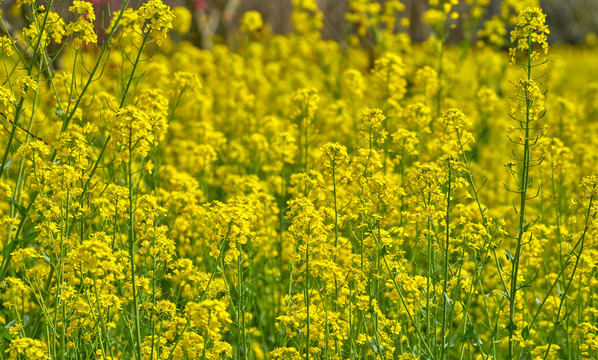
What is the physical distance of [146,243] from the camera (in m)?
2.90

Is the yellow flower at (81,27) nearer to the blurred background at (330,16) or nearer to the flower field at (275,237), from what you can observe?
the flower field at (275,237)

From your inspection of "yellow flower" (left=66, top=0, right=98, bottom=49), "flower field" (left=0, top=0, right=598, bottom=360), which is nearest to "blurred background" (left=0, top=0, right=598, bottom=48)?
"yellow flower" (left=66, top=0, right=98, bottom=49)

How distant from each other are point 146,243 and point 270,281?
1.40m

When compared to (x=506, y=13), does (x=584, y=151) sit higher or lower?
lower

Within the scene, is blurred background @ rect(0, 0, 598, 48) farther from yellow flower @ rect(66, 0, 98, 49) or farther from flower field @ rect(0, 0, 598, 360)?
flower field @ rect(0, 0, 598, 360)

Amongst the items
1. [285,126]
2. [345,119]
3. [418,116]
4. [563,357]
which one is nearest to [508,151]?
[345,119]

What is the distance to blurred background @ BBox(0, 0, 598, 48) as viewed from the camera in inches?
406

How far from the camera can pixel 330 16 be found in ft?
52.2

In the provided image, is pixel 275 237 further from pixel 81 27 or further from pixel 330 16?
pixel 330 16

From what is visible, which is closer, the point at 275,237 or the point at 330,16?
the point at 275,237

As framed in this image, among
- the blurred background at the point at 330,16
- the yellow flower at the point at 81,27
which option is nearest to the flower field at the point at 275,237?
the yellow flower at the point at 81,27

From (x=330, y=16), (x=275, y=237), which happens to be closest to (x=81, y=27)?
(x=275, y=237)

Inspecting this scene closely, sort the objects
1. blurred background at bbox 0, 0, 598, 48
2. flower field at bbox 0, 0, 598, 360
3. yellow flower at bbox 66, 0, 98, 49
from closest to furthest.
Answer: flower field at bbox 0, 0, 598, 360
yellow flower at bbox 66, 0, 98, 49
blurred background at bbox 0, 0, 598, 48

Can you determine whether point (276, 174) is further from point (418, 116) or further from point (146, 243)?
point (146, 243)
